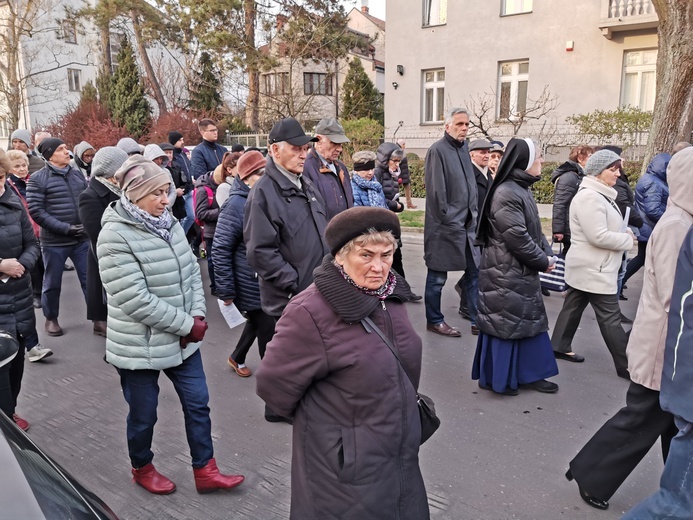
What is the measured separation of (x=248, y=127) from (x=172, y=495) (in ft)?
102

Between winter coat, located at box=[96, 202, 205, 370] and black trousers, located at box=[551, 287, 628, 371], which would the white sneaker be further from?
black trousers, located at box=[551, 287, 628, 371]

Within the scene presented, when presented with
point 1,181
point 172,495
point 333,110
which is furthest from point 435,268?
point 333,110

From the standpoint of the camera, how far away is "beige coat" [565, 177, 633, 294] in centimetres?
471

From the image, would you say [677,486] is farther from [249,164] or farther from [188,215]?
[188,215]

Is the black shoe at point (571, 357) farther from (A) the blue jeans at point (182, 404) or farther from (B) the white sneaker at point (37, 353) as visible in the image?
(B) the white sneaker at point (37, 353)

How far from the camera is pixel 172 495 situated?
134 inches

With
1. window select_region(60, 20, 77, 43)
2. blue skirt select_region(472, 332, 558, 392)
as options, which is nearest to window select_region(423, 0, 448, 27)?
window select_region(60, 20, 77, 43)

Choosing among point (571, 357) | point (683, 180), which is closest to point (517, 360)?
point (571, 357)

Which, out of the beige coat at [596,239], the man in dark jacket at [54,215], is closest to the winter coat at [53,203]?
the man in dark jacket at [54,215]

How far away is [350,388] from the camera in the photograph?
2150 mm

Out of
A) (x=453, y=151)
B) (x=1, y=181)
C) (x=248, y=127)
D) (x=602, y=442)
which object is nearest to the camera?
(x=602, y=442)

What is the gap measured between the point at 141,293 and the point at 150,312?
109 millimetres

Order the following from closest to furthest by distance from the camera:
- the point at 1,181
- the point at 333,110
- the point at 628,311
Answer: the point at 1,181 → the point at 628,311 → the point at 333,110

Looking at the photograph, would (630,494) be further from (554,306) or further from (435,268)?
(554,306)
